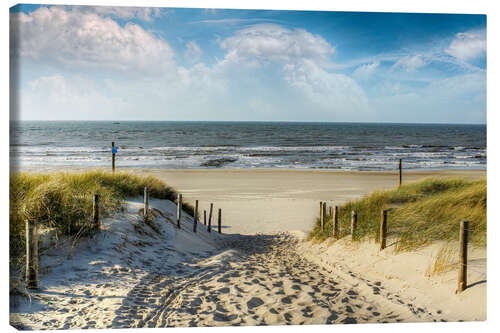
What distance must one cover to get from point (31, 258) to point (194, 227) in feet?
14.8

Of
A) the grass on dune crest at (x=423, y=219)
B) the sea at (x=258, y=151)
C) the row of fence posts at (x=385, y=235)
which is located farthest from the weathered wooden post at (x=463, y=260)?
the sea at (x=258, y=151)

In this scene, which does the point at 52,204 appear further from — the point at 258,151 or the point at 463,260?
the point at 258,151

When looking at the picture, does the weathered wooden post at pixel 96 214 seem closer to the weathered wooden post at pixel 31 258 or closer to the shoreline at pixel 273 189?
the weathered wooden post at pixel 31 258

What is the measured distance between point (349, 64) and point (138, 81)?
3.16 m

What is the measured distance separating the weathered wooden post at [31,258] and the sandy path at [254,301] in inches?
33.5

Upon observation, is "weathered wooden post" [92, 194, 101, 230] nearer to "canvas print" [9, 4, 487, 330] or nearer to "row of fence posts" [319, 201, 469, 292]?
"canvas print" [9, 4, 487, 330]

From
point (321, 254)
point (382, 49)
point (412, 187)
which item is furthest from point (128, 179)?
point (412, 187)

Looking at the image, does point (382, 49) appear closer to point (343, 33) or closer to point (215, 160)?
point (343, 33)

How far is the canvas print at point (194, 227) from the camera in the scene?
3.82 metres

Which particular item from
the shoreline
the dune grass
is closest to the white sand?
the dune grass

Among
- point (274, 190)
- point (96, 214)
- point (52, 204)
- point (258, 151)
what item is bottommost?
point (274, 190)

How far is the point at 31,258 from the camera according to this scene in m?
3.63

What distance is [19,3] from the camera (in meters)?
3.99

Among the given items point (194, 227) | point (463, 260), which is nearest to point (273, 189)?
point (194, 227)
